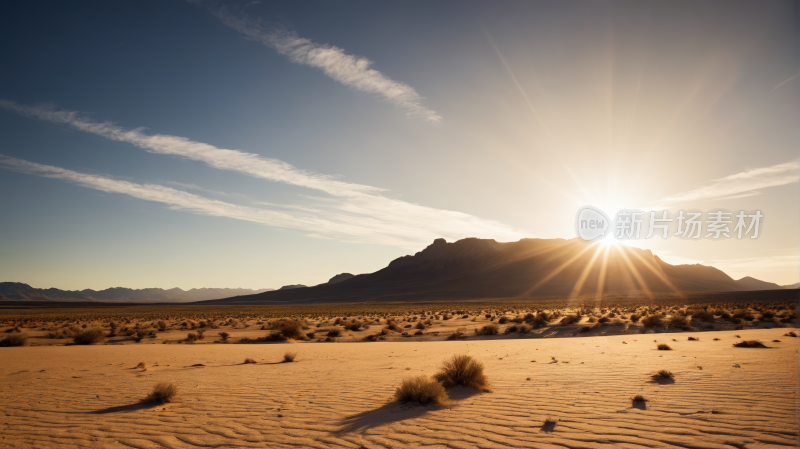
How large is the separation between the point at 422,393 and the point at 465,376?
154 centimetres

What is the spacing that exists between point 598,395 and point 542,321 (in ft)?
62.4

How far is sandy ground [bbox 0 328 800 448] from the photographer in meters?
5.26

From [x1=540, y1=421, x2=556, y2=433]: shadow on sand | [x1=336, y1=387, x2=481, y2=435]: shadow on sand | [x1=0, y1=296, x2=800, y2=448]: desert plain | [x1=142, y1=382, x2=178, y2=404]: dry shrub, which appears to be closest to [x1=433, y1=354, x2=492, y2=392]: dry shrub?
[x1=0, y1=296, x2=800, y2=448]: desert plain

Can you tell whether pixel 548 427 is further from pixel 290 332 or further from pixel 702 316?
pixel 702 316

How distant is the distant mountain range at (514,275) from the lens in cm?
9812

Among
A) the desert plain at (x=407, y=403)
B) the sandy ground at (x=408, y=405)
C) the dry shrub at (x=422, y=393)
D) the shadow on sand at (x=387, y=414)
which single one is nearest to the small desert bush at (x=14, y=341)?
the desert plain at (x=407, y=403)

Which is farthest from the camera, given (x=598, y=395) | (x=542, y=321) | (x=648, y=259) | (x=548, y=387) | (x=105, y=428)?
(x=648, y=259)

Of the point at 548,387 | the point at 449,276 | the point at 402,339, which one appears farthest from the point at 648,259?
the point at 548,387

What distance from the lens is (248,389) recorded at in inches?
336

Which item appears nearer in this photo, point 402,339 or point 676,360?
point 676,360

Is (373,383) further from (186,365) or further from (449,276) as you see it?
(449,276)

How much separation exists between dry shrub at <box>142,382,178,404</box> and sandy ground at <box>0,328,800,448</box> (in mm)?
192

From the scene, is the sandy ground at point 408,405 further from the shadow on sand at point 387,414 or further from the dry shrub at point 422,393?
the dry shrub at point 422,393

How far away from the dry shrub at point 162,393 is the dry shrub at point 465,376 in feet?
17.4
